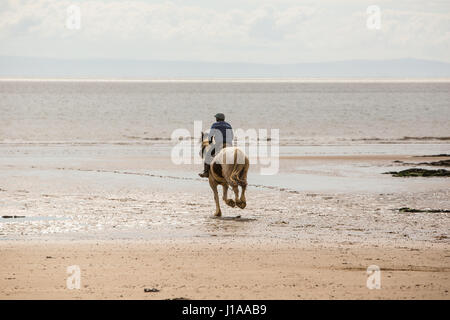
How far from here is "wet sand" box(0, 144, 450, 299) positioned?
9.73 m

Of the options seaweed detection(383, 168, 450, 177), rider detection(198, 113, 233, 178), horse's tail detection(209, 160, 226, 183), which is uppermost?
rider detection(198, 113, 233, 178)

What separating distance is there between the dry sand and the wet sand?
17 millimetres

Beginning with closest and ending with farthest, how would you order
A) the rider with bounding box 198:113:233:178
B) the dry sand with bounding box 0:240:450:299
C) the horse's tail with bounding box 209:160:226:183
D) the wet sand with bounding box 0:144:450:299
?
the dry sand with bounding box 0:240:450:299 → the wet sand with bounding box 0:144:450:299 → the horse's tail with bounding box 209:160:226:183 → the rider with bounding box 198:113:233:178

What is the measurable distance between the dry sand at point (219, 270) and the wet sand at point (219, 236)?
0.05 ft

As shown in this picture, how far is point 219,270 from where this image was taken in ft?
34.7

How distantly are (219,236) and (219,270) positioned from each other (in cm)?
304

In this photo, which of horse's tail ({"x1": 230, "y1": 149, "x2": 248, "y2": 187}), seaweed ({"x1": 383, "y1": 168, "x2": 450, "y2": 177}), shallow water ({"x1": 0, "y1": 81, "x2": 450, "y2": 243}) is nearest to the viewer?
shallow water ({"x1": 0, "y1": 81, "x2": 450, "y2": 243})

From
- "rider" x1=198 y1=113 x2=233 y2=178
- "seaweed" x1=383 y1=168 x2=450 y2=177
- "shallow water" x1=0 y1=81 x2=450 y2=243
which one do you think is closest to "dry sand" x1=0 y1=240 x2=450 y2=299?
"shallow water" x1=0 y1=81 x2=450 y2=243

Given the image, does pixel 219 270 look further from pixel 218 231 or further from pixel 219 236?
pixel 218 231

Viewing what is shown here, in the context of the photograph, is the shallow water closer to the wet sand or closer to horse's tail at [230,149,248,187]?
the wet sand

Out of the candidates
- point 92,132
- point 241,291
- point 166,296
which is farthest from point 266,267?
point 92,132

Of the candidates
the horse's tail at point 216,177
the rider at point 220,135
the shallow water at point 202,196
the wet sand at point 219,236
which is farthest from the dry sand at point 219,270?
the rider at point 220,135

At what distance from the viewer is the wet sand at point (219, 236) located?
973cm

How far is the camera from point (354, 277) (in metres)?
10.2
